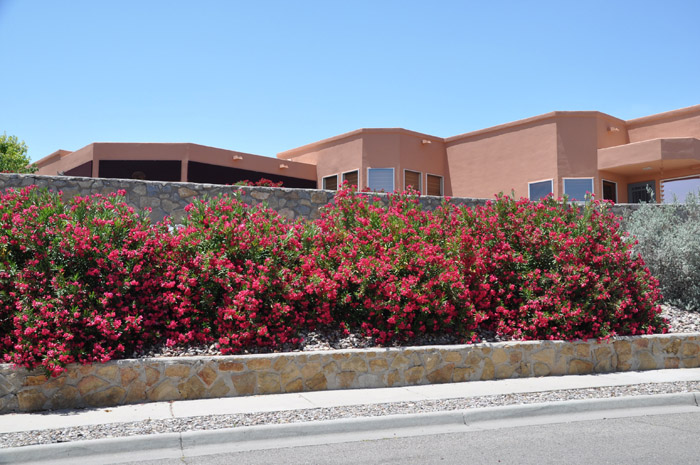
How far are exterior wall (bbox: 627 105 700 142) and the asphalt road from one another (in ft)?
56.1

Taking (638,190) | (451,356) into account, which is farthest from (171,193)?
(638,190)

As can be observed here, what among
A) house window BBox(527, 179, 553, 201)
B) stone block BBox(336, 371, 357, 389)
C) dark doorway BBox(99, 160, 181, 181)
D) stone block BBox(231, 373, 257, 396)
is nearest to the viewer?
stone block BBox(231, 373, 257, 396)

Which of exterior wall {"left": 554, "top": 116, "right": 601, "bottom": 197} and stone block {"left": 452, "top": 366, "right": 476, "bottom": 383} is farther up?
exterior wall {"left": 554, "top": 116, "right": 601, "bottom": 197}

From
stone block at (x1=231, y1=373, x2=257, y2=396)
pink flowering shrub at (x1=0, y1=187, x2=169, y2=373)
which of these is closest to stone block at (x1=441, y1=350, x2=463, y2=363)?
stone block at (x1=231, y1=373, x2=257, y2=396)

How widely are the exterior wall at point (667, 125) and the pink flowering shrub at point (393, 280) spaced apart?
1498 centimetres

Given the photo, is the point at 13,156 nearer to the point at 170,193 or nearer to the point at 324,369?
the point at 170,193

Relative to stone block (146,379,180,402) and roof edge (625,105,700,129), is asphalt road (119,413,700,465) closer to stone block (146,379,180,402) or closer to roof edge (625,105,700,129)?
stone block (146,379,180,402)

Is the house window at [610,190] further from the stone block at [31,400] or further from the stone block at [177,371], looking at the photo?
the stone block at [31,400]

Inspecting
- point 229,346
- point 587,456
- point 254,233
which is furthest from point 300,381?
point 587,456

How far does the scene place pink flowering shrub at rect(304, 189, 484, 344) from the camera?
27.3 feet

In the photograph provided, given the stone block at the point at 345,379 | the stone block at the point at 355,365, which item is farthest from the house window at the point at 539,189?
the stone block at the point at 345,379

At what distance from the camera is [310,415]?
623 centimetres

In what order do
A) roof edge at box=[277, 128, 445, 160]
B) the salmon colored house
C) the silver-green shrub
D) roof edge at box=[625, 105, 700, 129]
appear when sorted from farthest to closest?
roof edge at box=[277, 128, 445, 160] < the salmon colored house < roof edge at box=[625, 105, 700, 129] < the silver-green shrub

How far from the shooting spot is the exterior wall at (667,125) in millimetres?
20000
